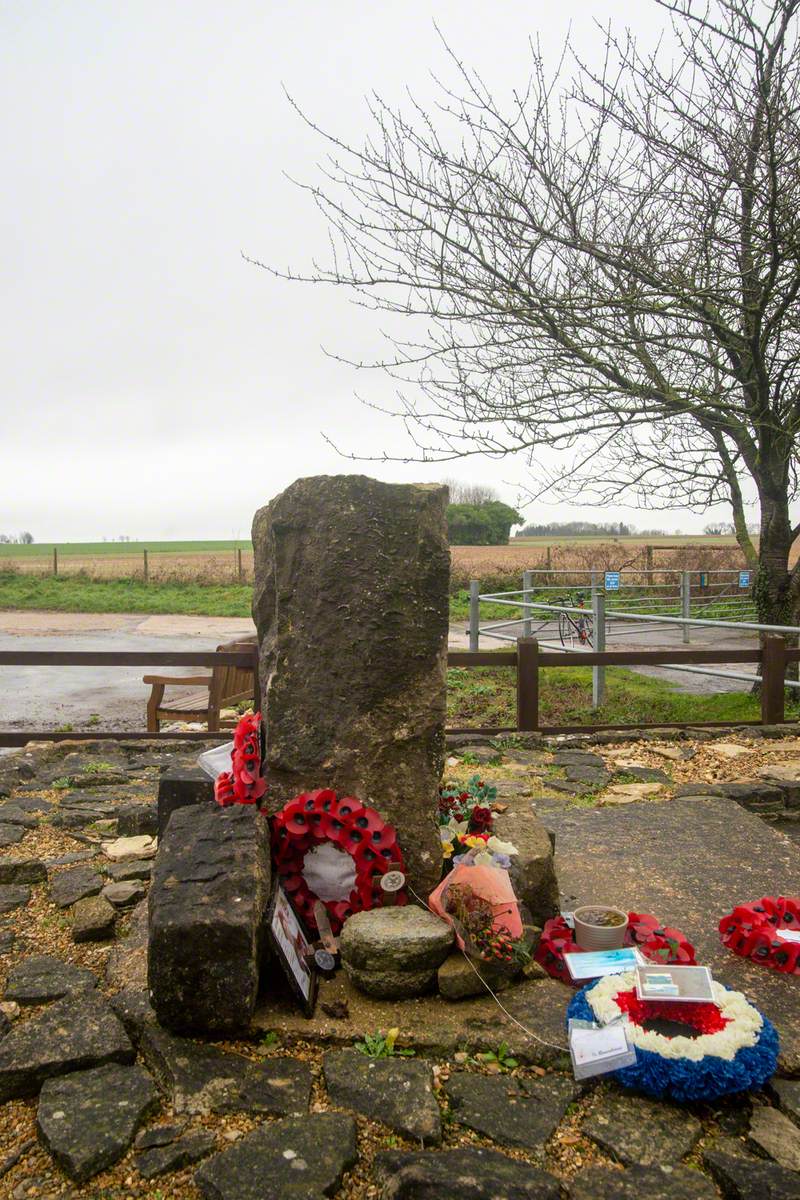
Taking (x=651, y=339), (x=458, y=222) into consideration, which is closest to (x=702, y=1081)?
(x=651, y=339)

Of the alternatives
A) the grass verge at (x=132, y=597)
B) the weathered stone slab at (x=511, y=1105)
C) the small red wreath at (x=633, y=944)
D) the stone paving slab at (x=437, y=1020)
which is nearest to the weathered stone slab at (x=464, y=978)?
the stone paving slab at (x=437, y=1020)

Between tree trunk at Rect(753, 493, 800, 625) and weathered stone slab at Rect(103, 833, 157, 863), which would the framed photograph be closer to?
weathered stone slab at Rect(103, 833, 157, 863)

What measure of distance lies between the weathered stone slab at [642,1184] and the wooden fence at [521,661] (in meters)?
4.66

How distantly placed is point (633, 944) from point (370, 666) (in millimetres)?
1412

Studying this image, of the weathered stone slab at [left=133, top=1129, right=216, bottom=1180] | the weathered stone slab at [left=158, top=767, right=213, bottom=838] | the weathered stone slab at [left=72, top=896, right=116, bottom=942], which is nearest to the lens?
the weathered stone slab at [left=133, top=1129, right=216, bottom=1180]

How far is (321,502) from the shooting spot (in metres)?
3.62

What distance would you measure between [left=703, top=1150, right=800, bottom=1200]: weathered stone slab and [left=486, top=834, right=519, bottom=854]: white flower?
1379 millimetres

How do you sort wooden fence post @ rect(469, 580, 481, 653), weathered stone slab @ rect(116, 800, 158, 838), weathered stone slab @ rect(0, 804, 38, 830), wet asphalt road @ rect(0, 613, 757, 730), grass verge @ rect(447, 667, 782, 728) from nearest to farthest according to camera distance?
weathered stone slab @ rect(116, 800, 158, 838) → weathered stone slab @ rect(0, 804, 38, 830) → grass verge @ rect(447, 667, 782, 728) → wet asphalt road @ rect(0, 613, 757, 730) → wooden fence post @ rect(469, 580, 481, 653)

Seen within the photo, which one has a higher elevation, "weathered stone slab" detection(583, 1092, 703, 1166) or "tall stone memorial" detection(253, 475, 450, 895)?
"tall stone memorial" detection(253, 475, 450, 895)

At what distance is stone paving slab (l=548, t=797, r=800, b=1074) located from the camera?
333cm

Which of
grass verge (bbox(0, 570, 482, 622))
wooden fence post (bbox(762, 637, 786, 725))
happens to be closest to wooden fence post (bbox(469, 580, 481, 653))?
wooden fence post (bbox(762, 637, 786, 725))

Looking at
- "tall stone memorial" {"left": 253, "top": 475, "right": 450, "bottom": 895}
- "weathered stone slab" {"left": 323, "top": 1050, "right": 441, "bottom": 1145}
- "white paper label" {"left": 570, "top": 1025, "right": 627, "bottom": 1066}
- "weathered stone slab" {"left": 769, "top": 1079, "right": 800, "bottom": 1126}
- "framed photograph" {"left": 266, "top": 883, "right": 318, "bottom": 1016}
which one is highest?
"tall stone memorial" {"left": 253, "top": 475, "right": 450, "bottom": 895}

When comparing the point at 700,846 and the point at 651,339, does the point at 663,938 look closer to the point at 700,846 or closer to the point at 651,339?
the point at 700,846

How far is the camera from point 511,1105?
2.55 metres
